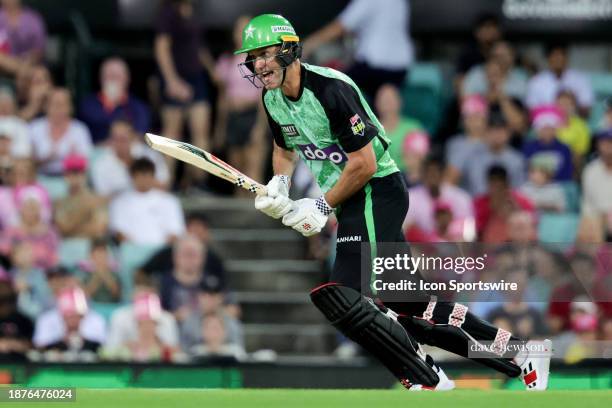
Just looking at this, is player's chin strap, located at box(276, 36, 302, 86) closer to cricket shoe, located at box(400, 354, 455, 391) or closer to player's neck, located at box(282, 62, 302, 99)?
player's neck, located at box(282, 62, 302, 99)

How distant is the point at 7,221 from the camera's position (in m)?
13.4

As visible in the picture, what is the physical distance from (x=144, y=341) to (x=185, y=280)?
0.88 metres

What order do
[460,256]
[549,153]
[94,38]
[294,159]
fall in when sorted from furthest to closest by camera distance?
[94,38] < [549,153] < [460,256] < [294,159]

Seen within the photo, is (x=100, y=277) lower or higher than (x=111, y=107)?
lower

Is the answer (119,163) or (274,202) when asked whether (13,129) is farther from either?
(274,202)

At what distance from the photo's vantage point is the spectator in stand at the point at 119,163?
553 inches

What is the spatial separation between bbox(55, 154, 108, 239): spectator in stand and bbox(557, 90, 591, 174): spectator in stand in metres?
4.96

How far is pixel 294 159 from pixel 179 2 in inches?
234

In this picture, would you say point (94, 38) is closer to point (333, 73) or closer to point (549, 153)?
point (549, 153)

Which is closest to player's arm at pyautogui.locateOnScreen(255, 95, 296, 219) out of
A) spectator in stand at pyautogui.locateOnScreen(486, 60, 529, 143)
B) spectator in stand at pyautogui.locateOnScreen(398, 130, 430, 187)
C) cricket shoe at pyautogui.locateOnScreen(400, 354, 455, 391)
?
cricket shoe at pyautogui.locateOnScreen(400, 354, 455, 391)

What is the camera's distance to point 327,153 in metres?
9.02

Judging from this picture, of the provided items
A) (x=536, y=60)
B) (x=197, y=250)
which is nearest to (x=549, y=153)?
(x=536, y=60)

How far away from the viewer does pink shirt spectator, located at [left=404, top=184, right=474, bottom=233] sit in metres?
13.5

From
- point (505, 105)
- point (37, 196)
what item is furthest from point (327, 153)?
point (505, 105)
